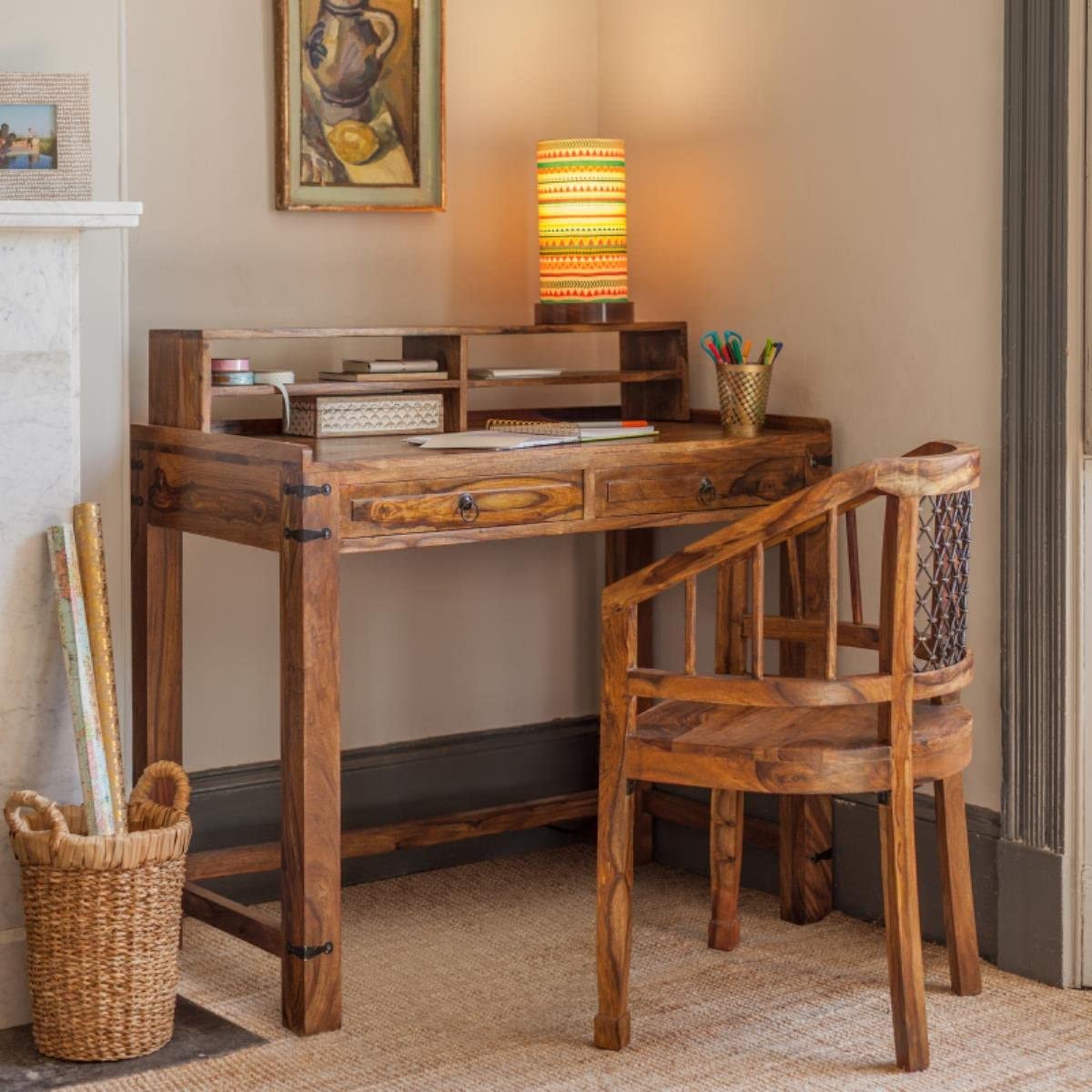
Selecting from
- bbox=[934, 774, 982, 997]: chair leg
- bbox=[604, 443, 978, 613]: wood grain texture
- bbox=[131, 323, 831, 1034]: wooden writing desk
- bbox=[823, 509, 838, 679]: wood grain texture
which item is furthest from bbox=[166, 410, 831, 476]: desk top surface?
bbox=[934, 774, 982, 997]: chair leg

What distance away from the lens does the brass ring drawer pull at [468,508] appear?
307 cm

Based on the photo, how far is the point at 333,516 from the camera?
2.91m

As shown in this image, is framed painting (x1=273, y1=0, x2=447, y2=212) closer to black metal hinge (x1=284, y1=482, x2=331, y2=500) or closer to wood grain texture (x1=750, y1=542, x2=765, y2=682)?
black metal hinge (x1=284, y1=482, x2=331, y2=500)

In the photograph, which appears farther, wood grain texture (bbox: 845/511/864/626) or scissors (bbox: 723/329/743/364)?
scissors (bbox: 723/329/743/364)

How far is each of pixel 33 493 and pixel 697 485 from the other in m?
1.22

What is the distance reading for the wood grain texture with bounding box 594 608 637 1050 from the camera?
9.29 ft

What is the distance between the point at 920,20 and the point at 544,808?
1.79 meters

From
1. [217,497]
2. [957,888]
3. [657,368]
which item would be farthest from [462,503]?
[957,888]

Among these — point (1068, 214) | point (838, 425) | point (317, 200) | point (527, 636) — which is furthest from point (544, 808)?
point (1068, 214)

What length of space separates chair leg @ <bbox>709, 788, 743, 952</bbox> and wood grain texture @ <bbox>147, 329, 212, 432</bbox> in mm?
1210

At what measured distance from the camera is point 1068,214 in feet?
10.0

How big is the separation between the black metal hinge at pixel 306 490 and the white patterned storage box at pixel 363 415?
51 cm

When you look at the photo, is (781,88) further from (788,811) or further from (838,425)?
(788,811)

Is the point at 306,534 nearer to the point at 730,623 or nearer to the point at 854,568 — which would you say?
the point at 730,623
